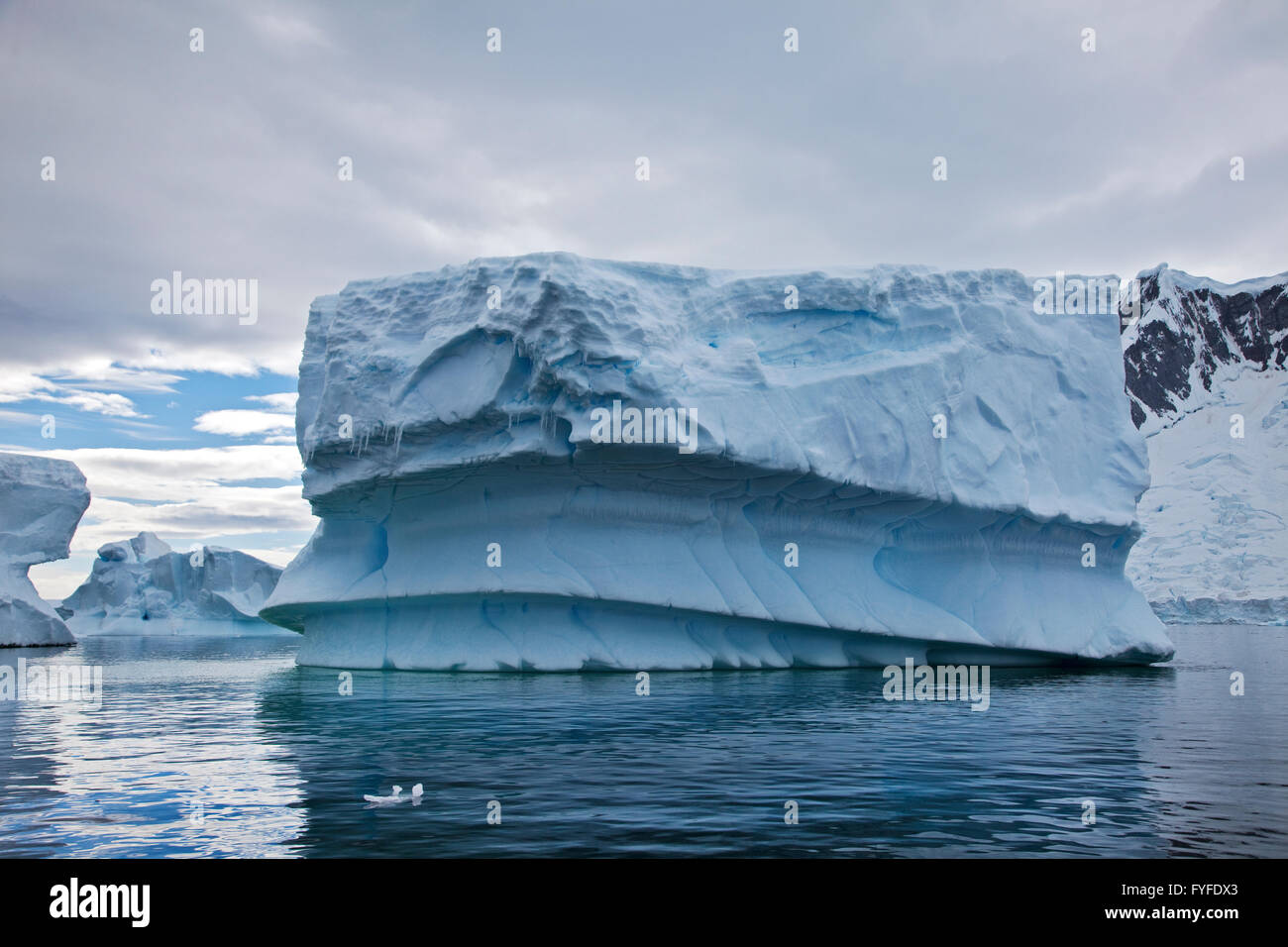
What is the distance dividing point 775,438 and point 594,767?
345 inches

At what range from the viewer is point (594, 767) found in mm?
7043

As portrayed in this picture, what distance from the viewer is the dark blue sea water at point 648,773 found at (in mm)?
5023

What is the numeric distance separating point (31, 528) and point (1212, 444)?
64689 millimetres

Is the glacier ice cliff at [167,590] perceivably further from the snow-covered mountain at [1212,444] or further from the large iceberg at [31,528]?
the snow-covered mountain at [1212,444]

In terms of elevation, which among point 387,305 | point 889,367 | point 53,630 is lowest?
point 53,630

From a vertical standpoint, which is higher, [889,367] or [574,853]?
[889,367]

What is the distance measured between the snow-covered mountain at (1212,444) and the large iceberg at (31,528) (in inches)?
1710

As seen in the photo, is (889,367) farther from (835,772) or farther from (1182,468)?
(1182,468)

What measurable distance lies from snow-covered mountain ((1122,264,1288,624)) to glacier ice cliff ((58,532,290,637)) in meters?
41.4

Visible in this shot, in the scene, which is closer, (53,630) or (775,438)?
(775,438)

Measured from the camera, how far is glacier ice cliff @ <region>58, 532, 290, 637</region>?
1875 inches
